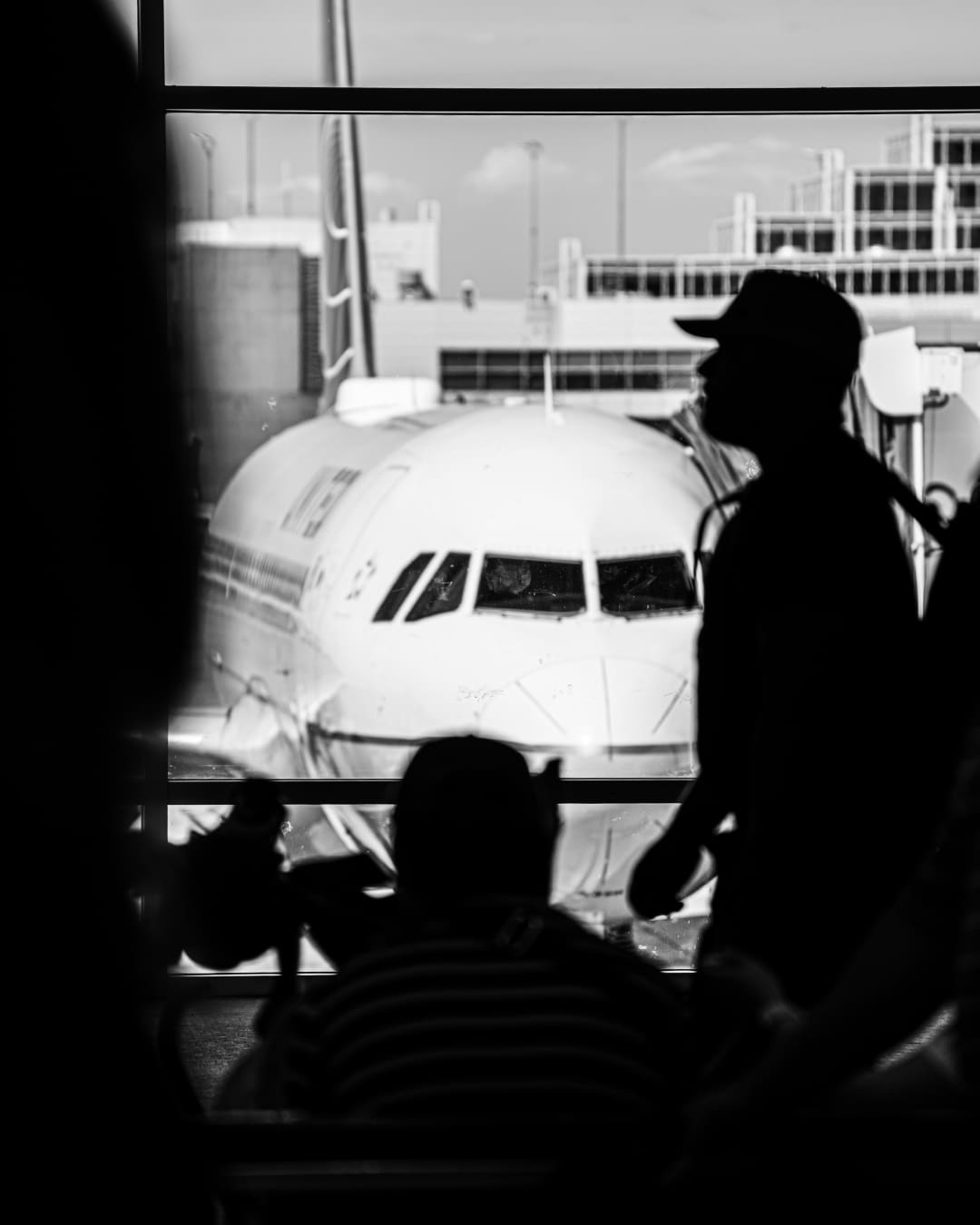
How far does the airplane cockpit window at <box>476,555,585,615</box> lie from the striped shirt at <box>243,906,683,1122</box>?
19.8 ft

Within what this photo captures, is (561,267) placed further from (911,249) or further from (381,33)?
(381,33)

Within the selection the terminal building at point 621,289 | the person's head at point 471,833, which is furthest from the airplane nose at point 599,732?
the terminal building at point 621,289

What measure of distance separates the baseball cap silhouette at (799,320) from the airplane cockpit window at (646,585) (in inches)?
210

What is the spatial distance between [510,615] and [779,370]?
552 centimetres

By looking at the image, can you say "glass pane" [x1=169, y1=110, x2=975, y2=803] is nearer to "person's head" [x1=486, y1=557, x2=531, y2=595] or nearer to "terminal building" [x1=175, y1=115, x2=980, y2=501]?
"person's head" [x1=486, y1=557, x2=531, y2=595]

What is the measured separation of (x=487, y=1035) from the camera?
140 centimetres

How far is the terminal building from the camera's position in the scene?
62.4 ft

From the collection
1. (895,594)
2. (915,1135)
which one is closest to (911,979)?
(915,1135)

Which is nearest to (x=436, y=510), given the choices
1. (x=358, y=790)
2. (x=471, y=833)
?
(x=358, y=790)

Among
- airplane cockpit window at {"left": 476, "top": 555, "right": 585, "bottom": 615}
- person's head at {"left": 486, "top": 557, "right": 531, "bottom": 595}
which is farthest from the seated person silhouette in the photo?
person's head at {"left": 486, "top": 557, "right": 531, "bottom": 595}

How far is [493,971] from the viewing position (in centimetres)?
143

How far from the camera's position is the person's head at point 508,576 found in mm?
7672

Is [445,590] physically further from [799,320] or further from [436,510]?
[799,320]

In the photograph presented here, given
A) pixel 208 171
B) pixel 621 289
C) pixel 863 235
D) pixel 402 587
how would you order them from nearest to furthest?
pixel 208 171 → pixel 402 587 → pixel 621 289 → pixel 863 235
